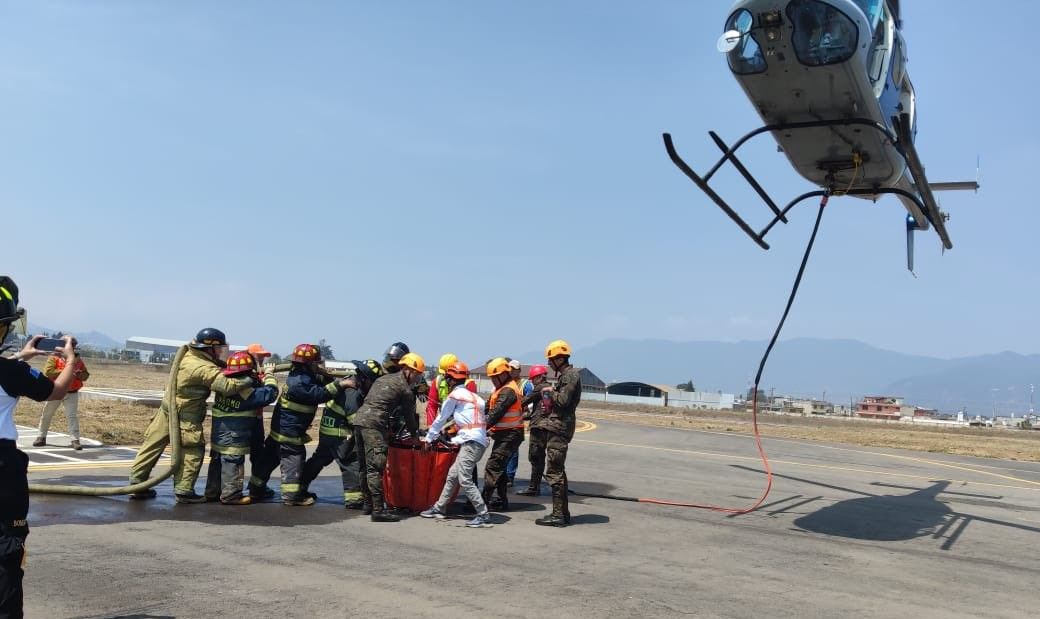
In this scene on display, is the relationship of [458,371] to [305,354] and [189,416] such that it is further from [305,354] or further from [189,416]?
[189,416]

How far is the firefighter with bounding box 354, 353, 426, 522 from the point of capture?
29.9 feet

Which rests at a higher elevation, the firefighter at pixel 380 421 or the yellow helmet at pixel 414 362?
the yellow helmet at pixel 414 362

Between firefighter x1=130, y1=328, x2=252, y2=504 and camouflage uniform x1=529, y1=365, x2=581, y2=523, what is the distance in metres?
3.84

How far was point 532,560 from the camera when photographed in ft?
24.5

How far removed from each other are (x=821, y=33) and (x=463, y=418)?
6.57 metres

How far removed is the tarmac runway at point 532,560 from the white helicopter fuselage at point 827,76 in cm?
545

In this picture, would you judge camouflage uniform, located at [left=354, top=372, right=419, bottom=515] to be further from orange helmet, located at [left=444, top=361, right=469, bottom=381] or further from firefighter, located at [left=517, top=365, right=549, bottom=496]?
firefighter, located at [left=517, top=365, right=549, bottom=496]

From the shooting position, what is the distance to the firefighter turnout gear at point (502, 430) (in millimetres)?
10281

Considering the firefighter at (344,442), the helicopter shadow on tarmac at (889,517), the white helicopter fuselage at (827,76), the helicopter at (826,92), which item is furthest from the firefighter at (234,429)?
the white helicopter fuselage at (827,76)

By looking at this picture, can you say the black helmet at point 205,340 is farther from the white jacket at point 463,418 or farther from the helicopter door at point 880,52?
the helicopter door at point 880,52

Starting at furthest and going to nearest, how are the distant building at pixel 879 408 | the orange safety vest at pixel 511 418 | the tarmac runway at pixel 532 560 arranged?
1. the distant building at pixel 879 408
2. the orange safety vest at pixel 511 418
3. the tarmac runway at pixel 532 560

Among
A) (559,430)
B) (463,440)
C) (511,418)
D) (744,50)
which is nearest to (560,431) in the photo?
(559,430)

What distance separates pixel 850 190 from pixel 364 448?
8.79m

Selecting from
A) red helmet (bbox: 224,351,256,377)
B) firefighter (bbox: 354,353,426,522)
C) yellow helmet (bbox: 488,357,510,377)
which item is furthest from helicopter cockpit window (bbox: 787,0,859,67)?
red helmet (bbox: 224,351,256,377)
